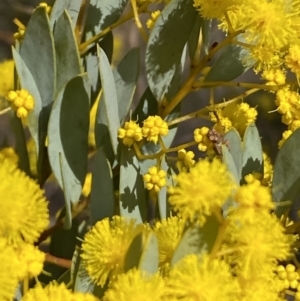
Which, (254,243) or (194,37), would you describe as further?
(194,37)

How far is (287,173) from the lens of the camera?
1.87ft

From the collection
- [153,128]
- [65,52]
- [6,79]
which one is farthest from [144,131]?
[6,79]

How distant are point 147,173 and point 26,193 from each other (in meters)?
0.13

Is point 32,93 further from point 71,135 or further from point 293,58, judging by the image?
point 293,58

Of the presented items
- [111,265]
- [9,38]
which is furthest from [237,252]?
[9,38]

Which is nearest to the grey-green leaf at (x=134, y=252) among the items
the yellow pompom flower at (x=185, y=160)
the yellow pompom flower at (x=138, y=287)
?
the yellow pompom flower at (x=138, y=287)

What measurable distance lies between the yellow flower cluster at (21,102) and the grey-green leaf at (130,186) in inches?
4.1

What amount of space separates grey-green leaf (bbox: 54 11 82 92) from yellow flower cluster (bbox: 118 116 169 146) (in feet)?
0.26

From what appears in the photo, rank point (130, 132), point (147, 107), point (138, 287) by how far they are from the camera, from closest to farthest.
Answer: point (138, 287) < point (130, 132) < point (147, 107)

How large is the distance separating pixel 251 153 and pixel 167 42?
0.51 feet

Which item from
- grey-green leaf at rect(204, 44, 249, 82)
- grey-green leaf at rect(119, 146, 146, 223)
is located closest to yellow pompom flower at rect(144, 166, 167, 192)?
grey-green leaf at rect(119, 146, 146, 223)

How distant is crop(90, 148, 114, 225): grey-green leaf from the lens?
528 mm

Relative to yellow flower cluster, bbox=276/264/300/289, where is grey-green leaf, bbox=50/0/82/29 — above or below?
above

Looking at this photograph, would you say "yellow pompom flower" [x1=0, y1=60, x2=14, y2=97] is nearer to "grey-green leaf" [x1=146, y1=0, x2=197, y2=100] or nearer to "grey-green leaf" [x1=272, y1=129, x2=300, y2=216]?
"grey-green leaf" [x1=146, y1=0, x2=197, y2=100]
